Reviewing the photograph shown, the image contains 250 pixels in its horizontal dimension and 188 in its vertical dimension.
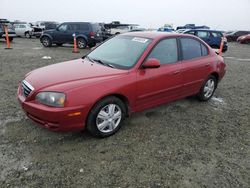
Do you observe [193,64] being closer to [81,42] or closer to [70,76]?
[70,76]

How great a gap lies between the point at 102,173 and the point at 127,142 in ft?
2.70

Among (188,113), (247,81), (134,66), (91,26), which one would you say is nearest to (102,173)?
(134,66)

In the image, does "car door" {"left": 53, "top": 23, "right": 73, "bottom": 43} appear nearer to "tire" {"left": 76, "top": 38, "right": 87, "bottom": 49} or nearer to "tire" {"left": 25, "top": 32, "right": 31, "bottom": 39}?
"tire" {"left": 76, "top": 38, "right": 87, "bottom": 49}

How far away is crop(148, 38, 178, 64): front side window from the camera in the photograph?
4.16 metres

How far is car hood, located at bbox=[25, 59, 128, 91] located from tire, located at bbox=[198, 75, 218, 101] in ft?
7.95

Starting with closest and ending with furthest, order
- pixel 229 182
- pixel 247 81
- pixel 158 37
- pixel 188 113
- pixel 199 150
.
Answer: pixel 229 182, pixel 199 150, pixel 158 37, pixel 188 113, pixel 247 81

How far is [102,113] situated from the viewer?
11.7 feet

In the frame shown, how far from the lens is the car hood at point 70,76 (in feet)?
11.0

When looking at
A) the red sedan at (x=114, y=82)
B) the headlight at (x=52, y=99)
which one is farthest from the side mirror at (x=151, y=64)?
the headlight at (x=52, y=99)

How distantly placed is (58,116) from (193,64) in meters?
2.95

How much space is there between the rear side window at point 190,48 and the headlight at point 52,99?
8.57 ft

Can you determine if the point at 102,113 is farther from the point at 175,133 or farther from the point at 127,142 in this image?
the point at 175,133

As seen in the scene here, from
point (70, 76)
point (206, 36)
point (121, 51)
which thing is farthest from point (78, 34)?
point (70, 76)

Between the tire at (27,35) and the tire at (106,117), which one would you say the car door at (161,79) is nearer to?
the tire at (106,117)
